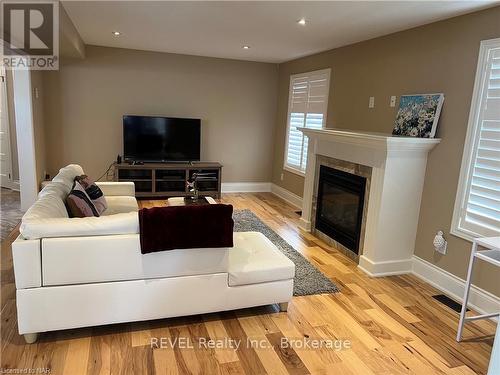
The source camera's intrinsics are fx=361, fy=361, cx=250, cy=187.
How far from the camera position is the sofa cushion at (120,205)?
3654mm

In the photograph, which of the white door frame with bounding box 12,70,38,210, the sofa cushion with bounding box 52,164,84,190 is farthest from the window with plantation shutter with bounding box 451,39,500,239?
the white door frame with bounding box 12,70,38,210

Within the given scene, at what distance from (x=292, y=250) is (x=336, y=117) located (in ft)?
6.69

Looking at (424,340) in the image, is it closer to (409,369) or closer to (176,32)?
(409,369)

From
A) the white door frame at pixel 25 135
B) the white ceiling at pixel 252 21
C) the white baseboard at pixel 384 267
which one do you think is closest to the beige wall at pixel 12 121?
the white door frame at pixel 25 135

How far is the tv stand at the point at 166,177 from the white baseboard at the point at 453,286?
345 cm

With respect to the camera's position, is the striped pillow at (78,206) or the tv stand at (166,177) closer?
the striped pillow at (78,206)

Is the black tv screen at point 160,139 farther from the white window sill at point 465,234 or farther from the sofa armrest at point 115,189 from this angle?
the white window sill at point 465,234

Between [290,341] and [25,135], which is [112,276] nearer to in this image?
[290,341]

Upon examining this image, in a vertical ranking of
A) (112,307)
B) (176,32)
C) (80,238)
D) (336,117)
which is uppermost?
(176,32)

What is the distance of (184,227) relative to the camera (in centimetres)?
235

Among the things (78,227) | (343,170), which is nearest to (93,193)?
(78,227)

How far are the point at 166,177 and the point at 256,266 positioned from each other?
3.74 meters

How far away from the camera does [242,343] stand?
2.39 meters

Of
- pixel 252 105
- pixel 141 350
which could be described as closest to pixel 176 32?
pixel 252 105
